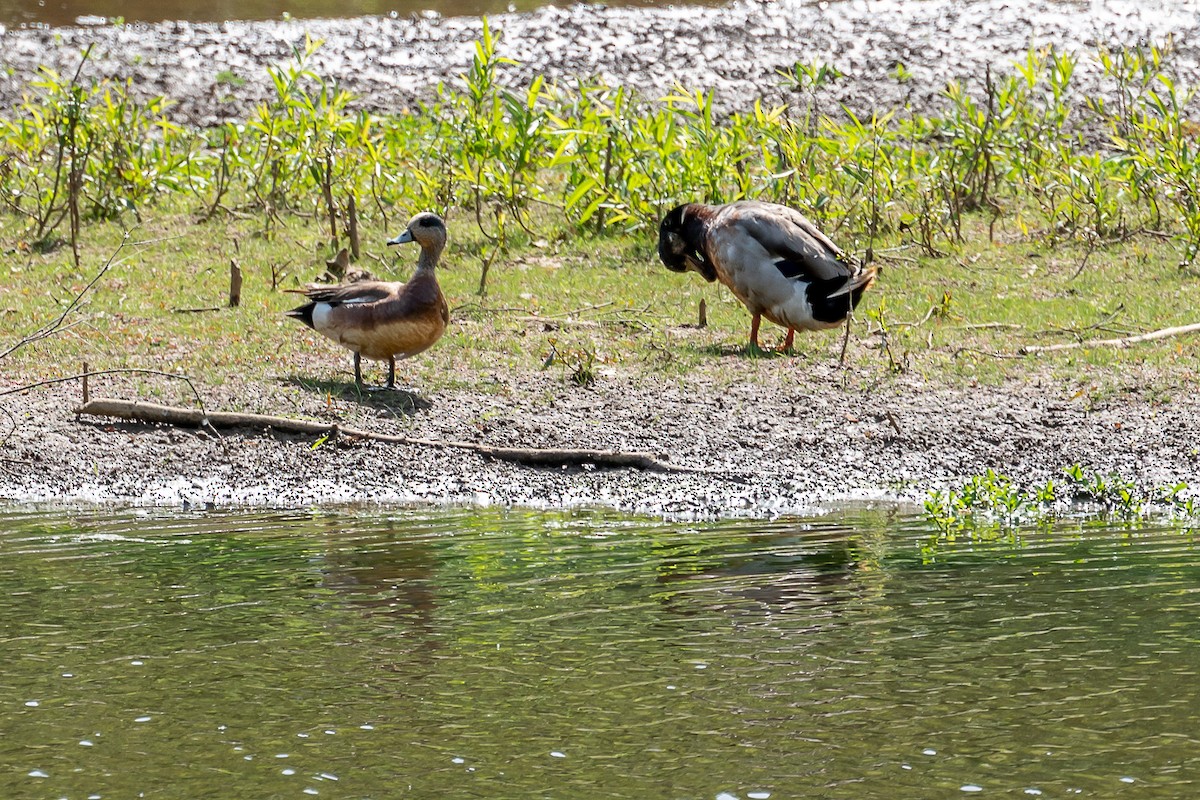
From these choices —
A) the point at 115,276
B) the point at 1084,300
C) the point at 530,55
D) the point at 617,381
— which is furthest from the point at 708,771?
the point at 530,55

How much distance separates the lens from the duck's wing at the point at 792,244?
10719 mm

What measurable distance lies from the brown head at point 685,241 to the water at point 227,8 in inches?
404

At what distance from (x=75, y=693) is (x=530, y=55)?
14774 millimetres

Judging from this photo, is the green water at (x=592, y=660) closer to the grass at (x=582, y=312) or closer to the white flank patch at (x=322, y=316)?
the white flank patch at (x=322, y=316)

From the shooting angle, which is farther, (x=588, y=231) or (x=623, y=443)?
(x=588, y=231)

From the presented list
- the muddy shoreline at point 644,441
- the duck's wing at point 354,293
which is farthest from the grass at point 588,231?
the duck's wing at point 354,293

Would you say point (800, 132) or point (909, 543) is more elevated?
point (800, 132)

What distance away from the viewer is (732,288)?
1125 cm

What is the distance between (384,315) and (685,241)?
3023 millimetres

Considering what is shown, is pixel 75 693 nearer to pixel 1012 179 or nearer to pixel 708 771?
pixel 708 771

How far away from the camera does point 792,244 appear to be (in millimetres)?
10836

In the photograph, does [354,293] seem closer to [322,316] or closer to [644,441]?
[322,316]

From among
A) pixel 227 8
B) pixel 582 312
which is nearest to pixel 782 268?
pixel 582 312

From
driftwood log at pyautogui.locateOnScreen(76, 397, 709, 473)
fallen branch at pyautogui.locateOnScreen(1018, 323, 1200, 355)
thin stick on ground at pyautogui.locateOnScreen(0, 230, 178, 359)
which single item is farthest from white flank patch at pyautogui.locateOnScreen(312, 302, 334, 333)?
fallen branch at pyautogui.locateOnScreen(1018, 323, 1200, 355)
